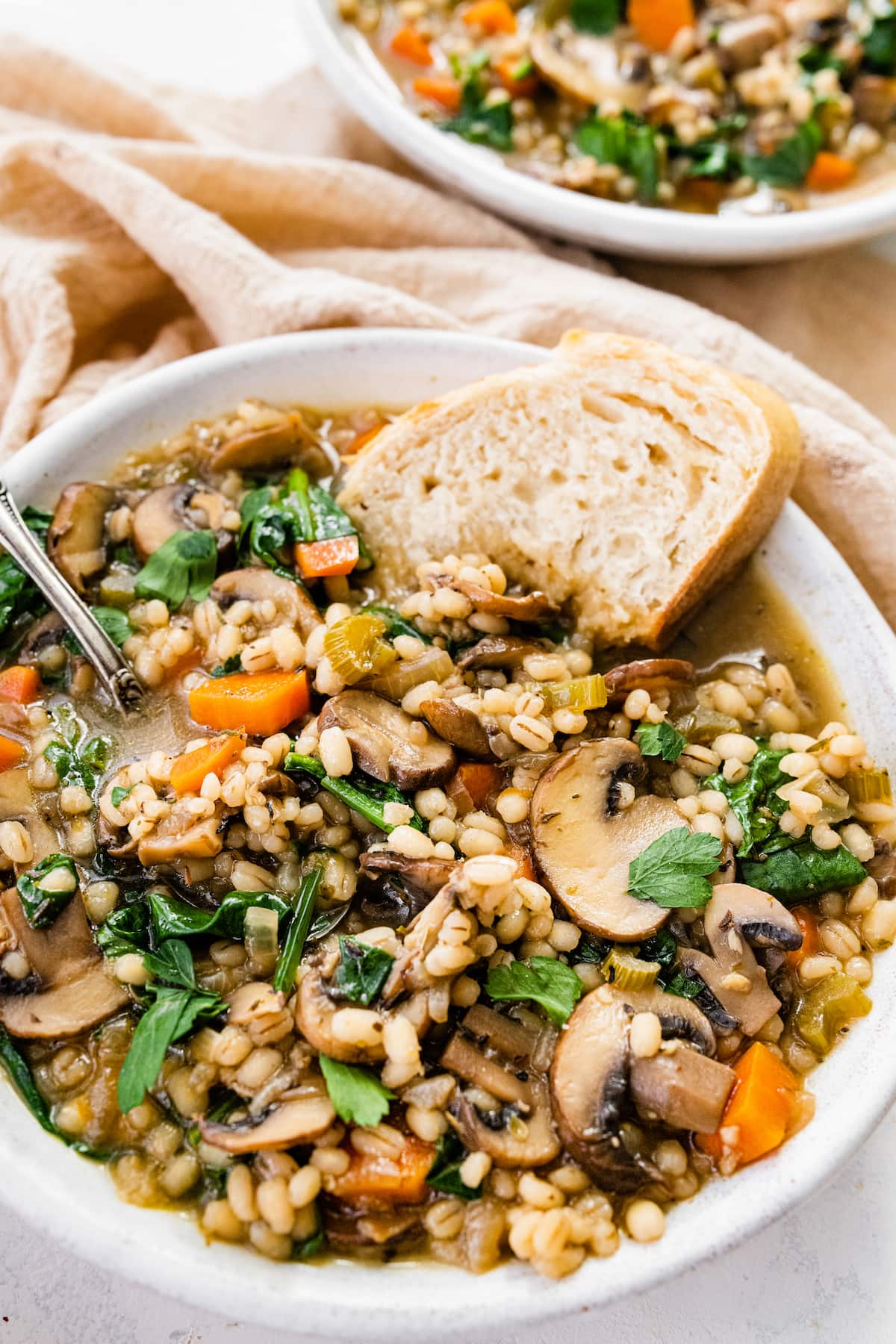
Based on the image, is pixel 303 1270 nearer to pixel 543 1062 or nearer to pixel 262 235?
pixel 543 1062

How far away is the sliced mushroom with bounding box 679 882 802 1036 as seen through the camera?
3104 millimetres

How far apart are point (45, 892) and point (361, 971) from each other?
0.86 metres

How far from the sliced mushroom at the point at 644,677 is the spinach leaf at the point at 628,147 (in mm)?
2533

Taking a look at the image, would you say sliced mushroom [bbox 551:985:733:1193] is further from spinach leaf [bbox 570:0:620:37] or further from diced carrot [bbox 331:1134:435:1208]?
spinach leaf [bbox 570:0:620:37]

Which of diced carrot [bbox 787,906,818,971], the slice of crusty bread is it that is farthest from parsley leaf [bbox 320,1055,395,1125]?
the slice of crusty bread

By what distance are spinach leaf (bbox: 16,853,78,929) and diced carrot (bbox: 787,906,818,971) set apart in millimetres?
1922

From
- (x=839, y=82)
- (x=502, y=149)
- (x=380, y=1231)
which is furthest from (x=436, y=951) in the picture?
(x=839, y=82)

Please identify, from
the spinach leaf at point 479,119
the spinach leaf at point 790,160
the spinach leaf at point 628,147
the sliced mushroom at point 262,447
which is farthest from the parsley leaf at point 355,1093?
the spinach leaf at point 790,160

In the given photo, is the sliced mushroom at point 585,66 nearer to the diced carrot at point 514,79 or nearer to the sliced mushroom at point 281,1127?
the diced carrot at point 514,79

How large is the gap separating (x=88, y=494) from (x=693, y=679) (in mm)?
1994

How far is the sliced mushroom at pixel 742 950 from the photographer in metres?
3.10

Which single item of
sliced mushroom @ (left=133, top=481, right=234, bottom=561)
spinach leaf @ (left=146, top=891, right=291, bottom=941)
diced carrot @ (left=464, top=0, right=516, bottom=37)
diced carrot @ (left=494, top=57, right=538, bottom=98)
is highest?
diced carrot @ (left=464, top=0, right=516, bottom=37)

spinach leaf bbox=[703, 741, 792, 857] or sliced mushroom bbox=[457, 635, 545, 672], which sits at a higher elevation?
sliced mushroom bbox=[457, 635, 545, 672]

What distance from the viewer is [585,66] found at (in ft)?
17.8
